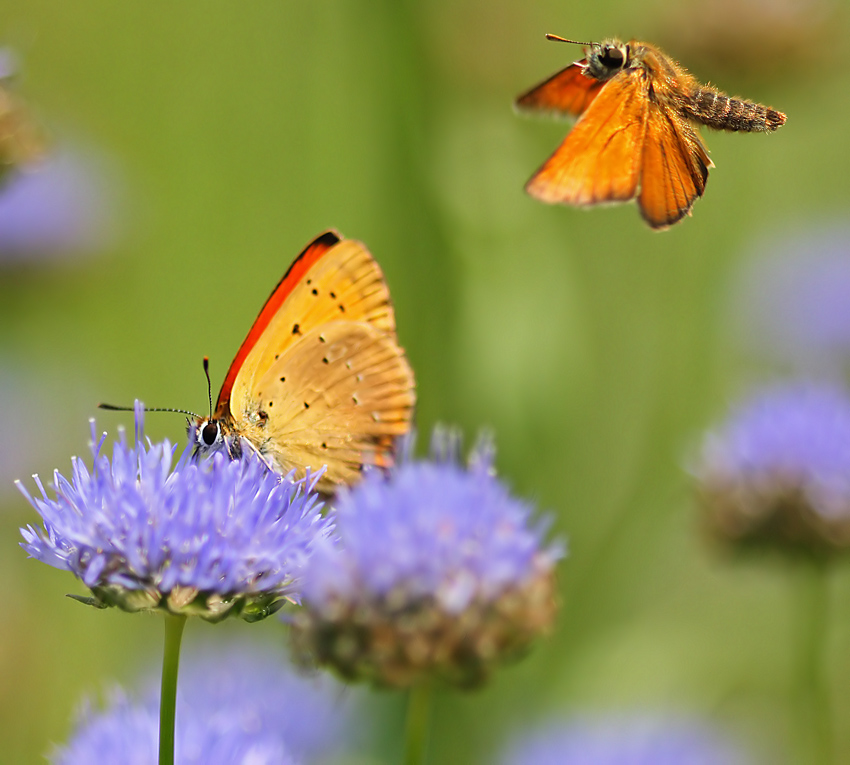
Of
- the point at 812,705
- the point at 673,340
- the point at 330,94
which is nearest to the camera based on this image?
the point at 812,705

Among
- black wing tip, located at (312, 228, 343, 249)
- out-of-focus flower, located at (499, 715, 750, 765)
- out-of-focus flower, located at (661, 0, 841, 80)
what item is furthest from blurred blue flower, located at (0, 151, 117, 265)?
out-of-focus flower, located at (499, 715, 750, 765)

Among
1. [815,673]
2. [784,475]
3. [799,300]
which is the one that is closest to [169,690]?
[815,673]

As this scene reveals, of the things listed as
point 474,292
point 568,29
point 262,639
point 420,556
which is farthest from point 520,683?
point 568,29

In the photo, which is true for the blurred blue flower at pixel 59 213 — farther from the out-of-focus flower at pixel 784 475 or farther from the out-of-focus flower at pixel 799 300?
the out-of-focus flower at pixel 799 300

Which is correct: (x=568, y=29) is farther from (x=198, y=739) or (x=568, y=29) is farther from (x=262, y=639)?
(x=198, y=739)

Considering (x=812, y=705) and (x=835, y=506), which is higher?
(x=835, y=506)

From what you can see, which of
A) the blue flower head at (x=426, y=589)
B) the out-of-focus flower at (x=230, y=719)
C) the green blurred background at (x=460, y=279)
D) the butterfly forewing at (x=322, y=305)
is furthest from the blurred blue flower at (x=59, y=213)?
the blue flower head at (x=426, y=589)
